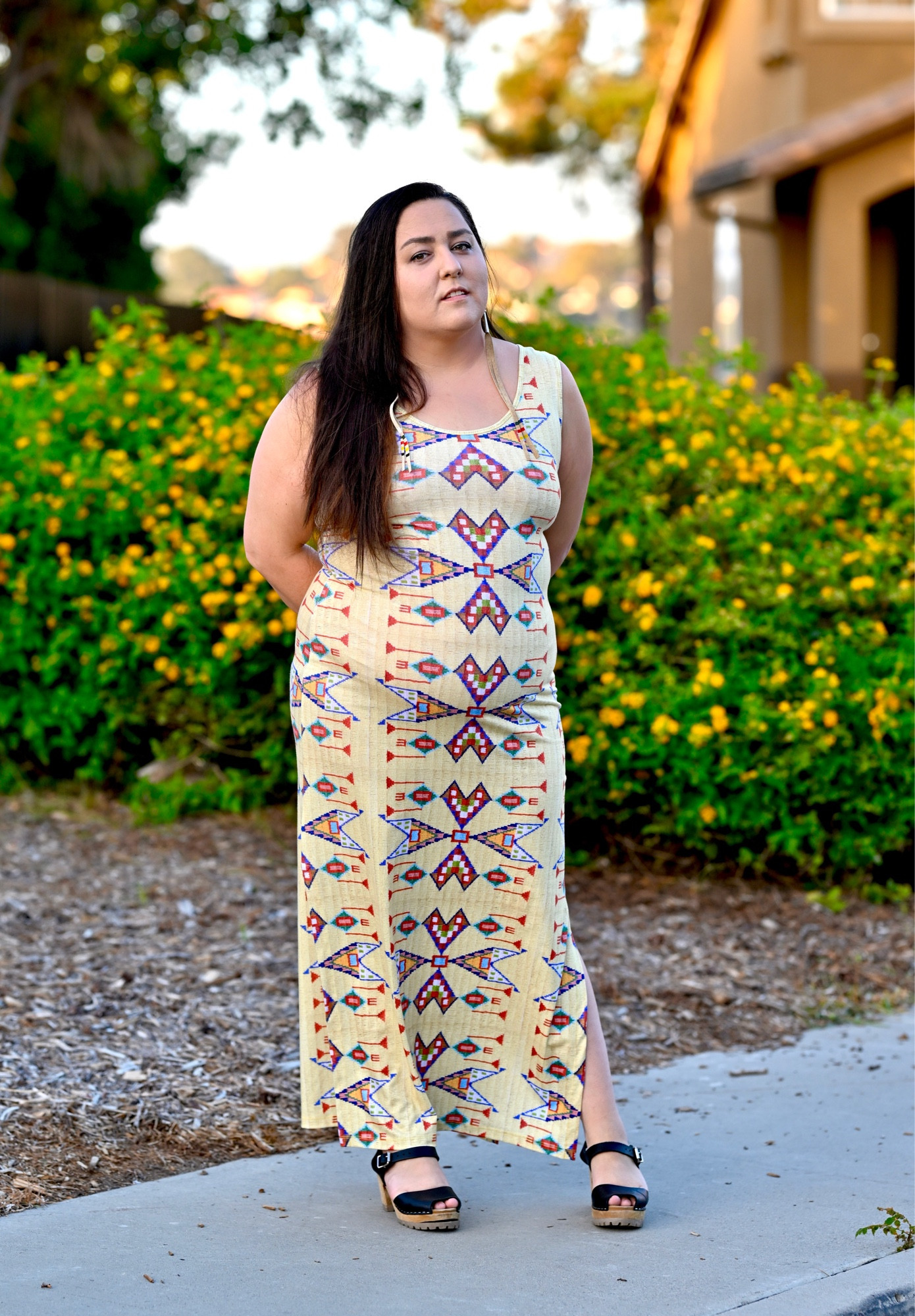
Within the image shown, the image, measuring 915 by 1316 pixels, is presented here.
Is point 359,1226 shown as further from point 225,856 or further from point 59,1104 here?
point 225,856

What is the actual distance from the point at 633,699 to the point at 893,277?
10.4m

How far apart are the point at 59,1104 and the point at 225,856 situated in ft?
6.86

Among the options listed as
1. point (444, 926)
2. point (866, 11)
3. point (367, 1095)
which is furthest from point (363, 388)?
point (866, 11)

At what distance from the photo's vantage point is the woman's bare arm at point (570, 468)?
10.3 ft

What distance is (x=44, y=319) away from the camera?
8797 millimetres

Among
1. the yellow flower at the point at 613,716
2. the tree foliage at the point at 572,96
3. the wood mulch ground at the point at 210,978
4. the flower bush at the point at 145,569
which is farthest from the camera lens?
the tree foliage at the point at 572,96

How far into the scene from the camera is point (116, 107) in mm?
15328

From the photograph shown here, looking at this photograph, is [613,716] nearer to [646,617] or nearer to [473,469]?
[646,617]

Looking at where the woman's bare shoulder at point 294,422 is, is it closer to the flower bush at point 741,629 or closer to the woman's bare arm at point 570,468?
the woman's bare arm at point 570,468

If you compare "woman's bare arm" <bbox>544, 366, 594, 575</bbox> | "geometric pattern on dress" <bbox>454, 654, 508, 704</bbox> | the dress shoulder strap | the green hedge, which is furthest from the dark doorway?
"geometric pattern on dress" <bbox>454, 654, 508, 704</bbox>

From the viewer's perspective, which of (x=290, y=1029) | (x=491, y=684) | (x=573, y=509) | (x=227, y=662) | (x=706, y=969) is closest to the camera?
(x=491, y=684)

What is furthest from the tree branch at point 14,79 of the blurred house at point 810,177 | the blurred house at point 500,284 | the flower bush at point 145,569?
the flower bush at point 145,569

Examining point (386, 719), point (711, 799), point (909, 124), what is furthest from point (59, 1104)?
point (909, 124)

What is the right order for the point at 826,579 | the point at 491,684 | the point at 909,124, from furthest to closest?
the point at 909,124 < the point at 826,579 < the point at 491,684
